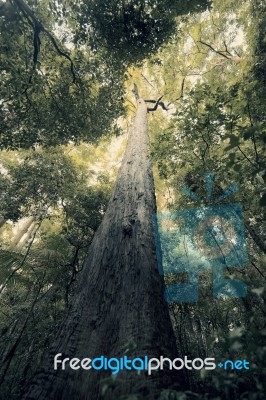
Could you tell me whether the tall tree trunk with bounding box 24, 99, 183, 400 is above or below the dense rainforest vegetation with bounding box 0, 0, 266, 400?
below

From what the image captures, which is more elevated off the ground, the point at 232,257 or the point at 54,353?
the point at 232,257

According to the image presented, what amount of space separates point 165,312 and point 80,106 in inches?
198

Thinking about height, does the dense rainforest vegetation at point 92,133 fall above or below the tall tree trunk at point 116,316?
above

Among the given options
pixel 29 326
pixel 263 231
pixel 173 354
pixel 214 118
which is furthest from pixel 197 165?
pixel 29 326

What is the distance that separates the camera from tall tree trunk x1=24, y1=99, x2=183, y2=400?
171 cm

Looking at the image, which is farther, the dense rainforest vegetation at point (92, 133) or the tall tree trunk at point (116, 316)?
the dense rainforest vegetation at point (92, 133)

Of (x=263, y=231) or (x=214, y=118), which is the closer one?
(x=214, y=118)

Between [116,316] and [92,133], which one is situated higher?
[92,133]

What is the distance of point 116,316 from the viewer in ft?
7.13

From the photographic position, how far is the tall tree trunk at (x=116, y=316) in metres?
1.71

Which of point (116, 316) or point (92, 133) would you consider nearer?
point (116, 316)

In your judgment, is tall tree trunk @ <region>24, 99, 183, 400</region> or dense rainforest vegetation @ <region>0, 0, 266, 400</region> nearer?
tall tree trunk @ <region>24, 99, 183, 400</region>

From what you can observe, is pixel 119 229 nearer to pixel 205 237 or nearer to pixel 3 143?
pixel 3 143

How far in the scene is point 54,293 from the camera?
6332mm
